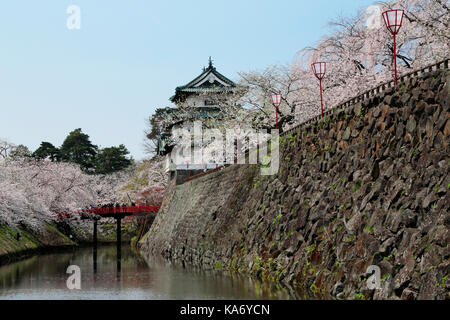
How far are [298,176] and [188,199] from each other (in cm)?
1620

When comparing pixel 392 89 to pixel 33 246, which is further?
pixel 33 246

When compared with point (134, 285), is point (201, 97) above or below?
above

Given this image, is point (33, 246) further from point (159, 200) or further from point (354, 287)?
point (354, 287)

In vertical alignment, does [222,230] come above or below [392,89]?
below

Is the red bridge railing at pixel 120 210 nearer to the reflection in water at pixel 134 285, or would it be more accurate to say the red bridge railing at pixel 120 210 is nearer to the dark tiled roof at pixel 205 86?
the dark tiled roof at pixel 205 86

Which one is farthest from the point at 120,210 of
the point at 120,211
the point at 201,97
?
the point at 201,97

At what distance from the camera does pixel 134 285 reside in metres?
17.5

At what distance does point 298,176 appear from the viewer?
17.0 m

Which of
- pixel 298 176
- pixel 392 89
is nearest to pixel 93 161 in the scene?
pixel 298 176

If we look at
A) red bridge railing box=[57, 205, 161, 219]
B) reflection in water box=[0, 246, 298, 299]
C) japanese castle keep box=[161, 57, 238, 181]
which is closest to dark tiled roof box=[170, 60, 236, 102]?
japanese castle keep box=[161, 57, 238, 181]

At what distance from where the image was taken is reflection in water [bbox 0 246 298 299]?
14.2m

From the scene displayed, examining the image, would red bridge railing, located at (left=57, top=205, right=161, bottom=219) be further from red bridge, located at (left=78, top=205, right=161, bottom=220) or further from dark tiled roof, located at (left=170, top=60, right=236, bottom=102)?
dark tiled roof, located at (left=170, top=60, right=236, bottom=102)

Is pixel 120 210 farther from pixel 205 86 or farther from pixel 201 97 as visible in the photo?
pixel 205 86

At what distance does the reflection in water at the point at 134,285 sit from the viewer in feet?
46.6
